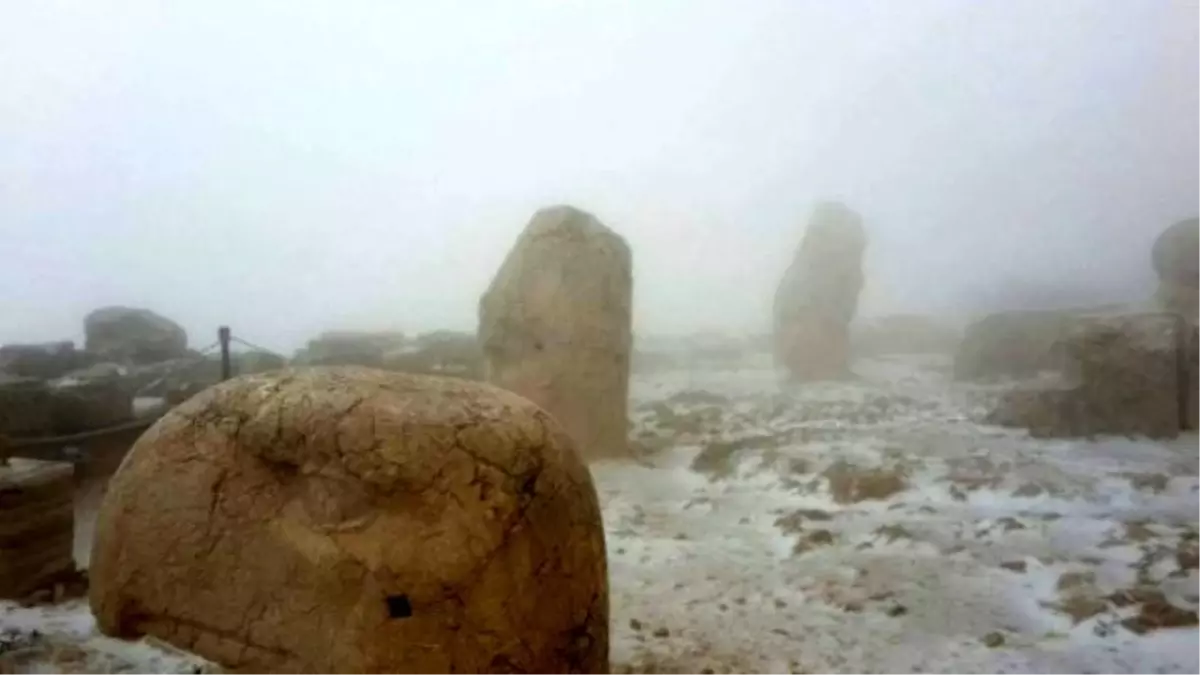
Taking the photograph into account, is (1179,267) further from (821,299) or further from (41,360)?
(41,360)

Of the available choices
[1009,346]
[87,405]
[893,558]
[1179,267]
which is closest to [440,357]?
[87,405]

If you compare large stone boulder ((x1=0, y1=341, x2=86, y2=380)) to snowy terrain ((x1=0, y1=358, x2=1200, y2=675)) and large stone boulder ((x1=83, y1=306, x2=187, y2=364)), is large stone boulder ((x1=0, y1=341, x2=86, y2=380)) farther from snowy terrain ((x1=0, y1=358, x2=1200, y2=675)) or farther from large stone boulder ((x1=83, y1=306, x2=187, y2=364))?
snowy terrain ((x1=0, y1=358, x2=1200, y2=675))

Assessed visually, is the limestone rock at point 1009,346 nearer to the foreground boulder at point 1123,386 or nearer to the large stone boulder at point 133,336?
the foreground boulder at point 1123,386

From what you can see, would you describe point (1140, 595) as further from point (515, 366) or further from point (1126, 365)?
point (515, 366)

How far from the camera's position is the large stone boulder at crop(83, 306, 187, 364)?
13211mm

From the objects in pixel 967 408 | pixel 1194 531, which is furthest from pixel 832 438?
pixel 1194 531

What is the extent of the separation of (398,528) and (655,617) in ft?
6.42

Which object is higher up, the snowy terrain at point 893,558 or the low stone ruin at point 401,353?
the low stone ruin at point 401,353

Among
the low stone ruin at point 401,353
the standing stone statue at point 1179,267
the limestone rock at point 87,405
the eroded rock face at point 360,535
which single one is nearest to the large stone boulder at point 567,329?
the limestone rock at point 87,405

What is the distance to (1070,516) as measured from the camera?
5.95 m

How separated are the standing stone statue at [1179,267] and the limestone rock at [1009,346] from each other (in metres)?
1.22

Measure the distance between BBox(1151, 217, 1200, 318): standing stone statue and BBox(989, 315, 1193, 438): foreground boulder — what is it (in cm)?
393

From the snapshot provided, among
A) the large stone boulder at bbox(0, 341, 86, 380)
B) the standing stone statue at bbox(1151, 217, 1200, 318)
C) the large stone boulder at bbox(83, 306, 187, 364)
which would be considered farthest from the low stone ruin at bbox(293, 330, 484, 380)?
the standing stone statue at bbox(1151, 217, 1200, 318)

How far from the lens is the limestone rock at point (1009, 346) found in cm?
1334
